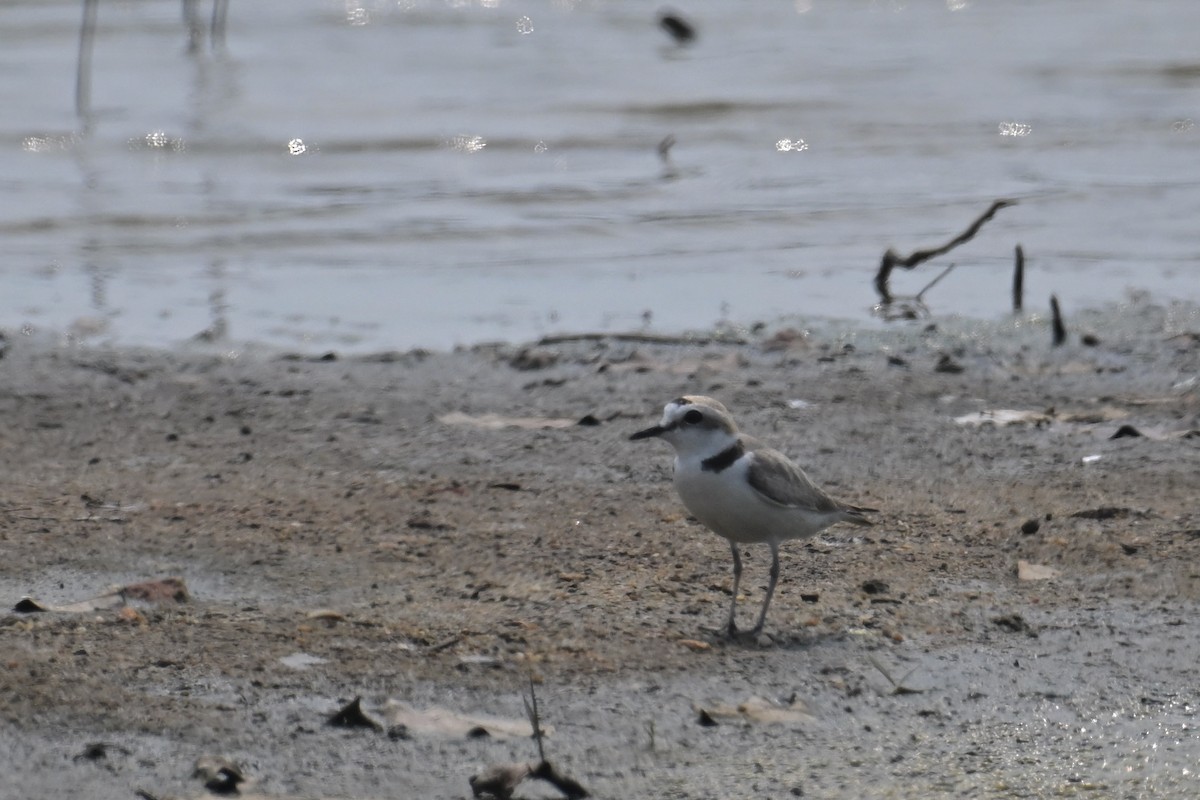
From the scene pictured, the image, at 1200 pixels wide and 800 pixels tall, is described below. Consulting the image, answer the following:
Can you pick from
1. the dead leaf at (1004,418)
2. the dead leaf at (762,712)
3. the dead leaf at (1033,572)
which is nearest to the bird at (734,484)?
the dead leaf at (762,712)

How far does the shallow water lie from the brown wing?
4.35 m

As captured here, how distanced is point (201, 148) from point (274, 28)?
29.0 ft

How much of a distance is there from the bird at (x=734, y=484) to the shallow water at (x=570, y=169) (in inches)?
171

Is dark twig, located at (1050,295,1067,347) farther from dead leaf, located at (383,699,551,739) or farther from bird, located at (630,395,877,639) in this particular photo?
dead leaf, located at (383,699,551,739)

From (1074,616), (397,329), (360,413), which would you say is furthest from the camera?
(397,329)

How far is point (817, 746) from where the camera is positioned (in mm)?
4449

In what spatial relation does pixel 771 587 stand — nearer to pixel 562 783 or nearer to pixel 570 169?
pixel 562 783

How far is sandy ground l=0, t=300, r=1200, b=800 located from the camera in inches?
171

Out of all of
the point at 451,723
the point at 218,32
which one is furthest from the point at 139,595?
the point at 218,32

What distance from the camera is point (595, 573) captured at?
5746 millimetres

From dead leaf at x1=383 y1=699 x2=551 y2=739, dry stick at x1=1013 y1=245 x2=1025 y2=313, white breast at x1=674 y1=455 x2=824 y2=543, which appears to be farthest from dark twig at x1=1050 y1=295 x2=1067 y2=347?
dead leaf at x1=383 y1=699 x2=551 y2=739

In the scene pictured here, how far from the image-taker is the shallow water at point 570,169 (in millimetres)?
10875

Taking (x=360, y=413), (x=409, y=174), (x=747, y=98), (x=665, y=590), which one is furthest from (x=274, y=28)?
(x=665, y=590)

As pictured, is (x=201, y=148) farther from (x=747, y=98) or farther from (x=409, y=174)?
(x=747, y=98)
